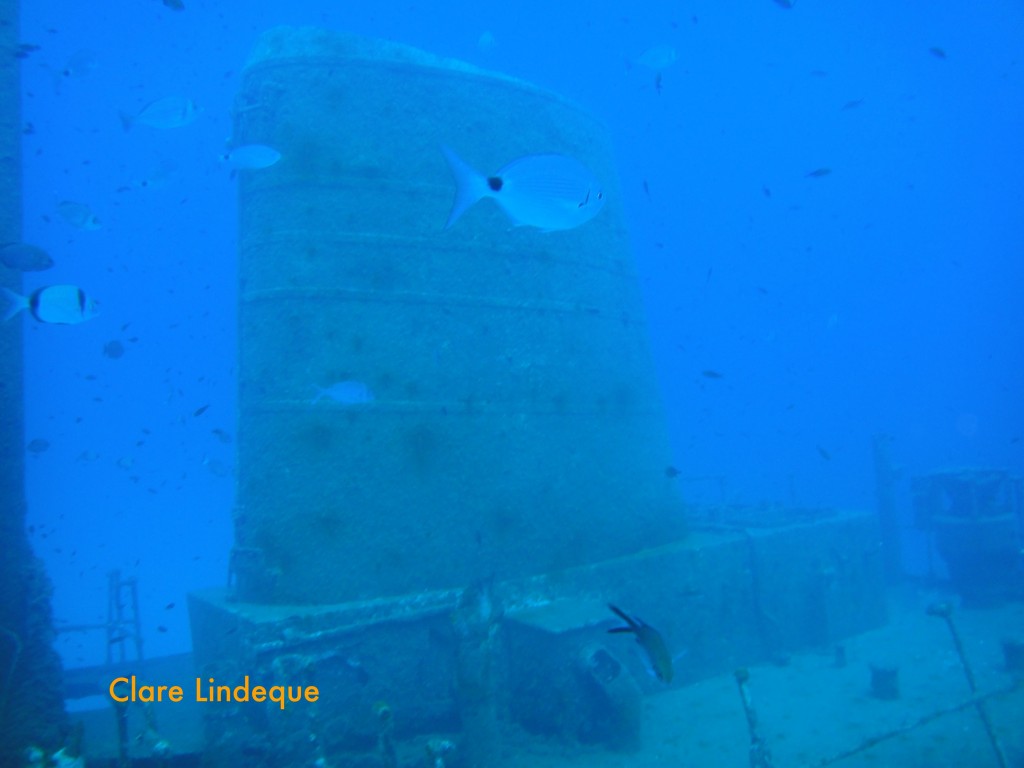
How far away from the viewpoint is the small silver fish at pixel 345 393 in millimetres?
8164

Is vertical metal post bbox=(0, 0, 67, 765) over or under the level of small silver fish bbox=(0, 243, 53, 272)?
under

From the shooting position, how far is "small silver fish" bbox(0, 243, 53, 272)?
7070 mm

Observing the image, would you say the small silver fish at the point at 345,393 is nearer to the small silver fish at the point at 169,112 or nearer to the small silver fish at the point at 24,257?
the small silver fish at the point at 24,257


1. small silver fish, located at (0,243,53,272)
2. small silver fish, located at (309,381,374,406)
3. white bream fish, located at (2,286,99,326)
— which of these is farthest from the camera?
Answer: small silver fish, located at (309,381,374,406)

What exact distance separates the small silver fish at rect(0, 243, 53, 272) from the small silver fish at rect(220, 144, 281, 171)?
2152 mm

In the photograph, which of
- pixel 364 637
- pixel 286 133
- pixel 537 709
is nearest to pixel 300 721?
pixel 364 637

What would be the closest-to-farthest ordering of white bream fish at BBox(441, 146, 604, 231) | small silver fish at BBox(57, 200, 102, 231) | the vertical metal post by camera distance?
1. white bream fish at BBox(441, 146, 604, 231)
2. the vertical metal post
3. small silver fish at BBox(57, 200, 102, 231)

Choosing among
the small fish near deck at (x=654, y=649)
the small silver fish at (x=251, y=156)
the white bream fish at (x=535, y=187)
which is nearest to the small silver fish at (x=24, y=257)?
the small silver fish at (x=251, y=156)

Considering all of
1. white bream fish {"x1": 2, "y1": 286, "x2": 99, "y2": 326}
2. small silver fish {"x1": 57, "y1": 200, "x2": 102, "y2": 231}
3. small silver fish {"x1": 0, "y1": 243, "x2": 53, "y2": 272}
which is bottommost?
white bream fish {"x1": 2, "y1": 286, "x2": 99, "y2": 326}

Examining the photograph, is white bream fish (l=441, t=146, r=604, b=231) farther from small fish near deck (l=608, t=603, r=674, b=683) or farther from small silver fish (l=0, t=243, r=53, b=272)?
small silver fish (l=0, t=243, r=53, b=272)

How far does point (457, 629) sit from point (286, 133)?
639 cm

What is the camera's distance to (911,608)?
14.9 metres

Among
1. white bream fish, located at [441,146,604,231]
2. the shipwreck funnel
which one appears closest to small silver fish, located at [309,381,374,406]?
the shipwreck funnel

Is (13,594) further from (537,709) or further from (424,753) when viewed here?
(537,709)
